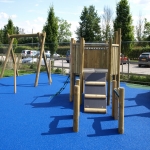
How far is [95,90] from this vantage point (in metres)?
6.59

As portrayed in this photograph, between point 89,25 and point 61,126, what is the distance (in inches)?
1591

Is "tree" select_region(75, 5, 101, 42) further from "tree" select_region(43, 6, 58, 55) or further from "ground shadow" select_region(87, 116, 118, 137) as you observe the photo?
"ground shadow" select_region(87, 116, 118, 137)

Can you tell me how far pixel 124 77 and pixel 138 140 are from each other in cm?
822

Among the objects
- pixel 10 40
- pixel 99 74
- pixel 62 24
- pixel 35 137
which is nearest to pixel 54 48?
pixel 10 40

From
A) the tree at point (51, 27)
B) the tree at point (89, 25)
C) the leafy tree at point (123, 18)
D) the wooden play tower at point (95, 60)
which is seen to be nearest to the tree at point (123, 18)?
the leafy tree at point (123, 18)

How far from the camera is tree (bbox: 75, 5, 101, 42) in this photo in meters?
42.0

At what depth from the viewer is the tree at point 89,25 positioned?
1652 inches

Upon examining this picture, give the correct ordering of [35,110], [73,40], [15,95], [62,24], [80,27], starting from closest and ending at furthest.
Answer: [35,110], [73,40], [15,95], [80,27], [62,24]

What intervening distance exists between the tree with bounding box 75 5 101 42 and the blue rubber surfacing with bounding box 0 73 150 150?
3478 cm

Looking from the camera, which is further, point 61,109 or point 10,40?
point 10,40

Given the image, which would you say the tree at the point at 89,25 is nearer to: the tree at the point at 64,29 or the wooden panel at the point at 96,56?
the tree at the point at 64,29

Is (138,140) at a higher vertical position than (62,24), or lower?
lower

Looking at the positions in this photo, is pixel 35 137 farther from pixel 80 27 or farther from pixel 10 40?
pixel 80 27

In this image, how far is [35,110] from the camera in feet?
21.4
